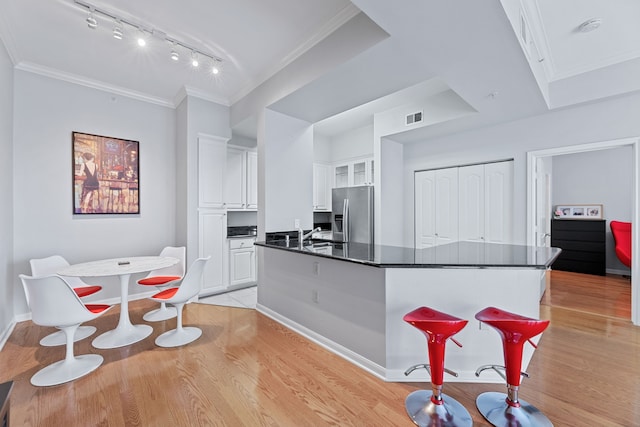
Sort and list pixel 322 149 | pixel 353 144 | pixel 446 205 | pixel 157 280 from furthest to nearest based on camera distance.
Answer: pixel 322 149, pixel 353 144, pixel 446 205, pixel 157 280

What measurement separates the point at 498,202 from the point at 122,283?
4633 millimetres

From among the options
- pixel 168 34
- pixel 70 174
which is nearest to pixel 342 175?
pixel 168 34

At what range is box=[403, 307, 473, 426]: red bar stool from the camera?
1645mm

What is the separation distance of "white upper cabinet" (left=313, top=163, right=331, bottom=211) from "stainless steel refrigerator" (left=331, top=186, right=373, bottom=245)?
566mm

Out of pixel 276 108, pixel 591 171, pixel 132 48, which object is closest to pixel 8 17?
pixel 132 48

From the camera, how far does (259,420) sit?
169 cm

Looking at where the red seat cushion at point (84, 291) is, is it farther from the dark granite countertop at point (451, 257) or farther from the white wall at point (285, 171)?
the dark granite countertop at point (451, 257)

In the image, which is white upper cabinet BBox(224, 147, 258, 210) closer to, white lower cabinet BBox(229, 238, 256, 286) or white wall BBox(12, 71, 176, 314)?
white lower cabinet BBox(229, 238, 256, 286)

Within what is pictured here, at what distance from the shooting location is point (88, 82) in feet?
11.6

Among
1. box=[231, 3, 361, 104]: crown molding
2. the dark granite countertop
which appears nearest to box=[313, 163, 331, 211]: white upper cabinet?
box=[231, 3, 361, 104]: crown molding

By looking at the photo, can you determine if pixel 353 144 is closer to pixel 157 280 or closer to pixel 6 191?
pixel 157 280

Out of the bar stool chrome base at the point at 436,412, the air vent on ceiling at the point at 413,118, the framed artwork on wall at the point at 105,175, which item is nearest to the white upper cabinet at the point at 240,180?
the framed artwork on wall at the point at 105,175

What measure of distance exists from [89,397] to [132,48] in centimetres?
315

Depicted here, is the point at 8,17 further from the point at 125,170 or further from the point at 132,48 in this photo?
the point at 125,170
